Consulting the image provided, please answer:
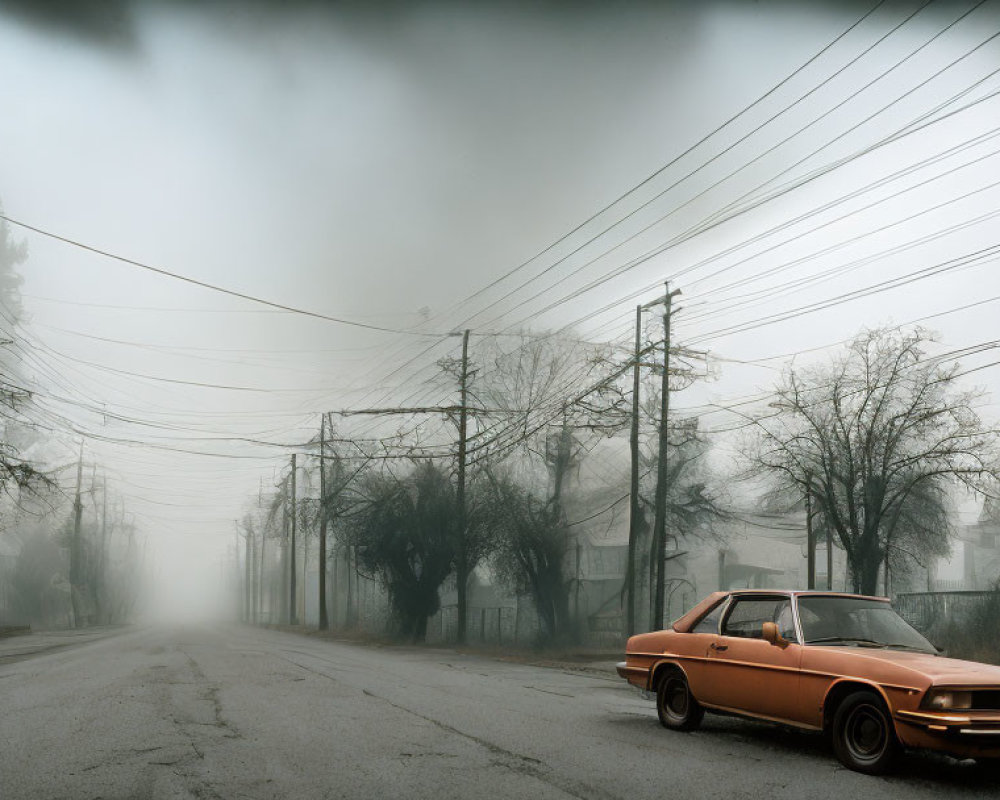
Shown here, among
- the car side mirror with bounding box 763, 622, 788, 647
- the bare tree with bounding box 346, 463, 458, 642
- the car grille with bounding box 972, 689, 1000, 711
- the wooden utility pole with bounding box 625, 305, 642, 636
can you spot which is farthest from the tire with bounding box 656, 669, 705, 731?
the bare tree with bounding box 346, 463, 458, 642

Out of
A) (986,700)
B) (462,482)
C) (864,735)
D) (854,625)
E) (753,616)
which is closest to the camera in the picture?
(986,700)

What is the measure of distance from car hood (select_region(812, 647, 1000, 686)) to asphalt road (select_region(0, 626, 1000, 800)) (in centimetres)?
77

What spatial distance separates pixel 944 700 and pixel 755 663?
2068 millimetres

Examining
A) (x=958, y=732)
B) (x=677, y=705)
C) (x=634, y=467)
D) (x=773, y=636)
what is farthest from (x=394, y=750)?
(x=634, y=467)

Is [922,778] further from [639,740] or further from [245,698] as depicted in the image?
[245,698]

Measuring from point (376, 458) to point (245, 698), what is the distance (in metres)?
27.5

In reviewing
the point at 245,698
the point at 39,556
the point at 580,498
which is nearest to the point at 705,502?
the point at 580,498

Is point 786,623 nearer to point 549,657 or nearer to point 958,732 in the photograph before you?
point 958,732

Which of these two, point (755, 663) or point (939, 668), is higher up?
point (939, 668)

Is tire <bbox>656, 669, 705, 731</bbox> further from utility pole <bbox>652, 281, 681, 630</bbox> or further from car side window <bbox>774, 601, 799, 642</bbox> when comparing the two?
utility pole <bbox>652, 281, 681, 630</bbox>

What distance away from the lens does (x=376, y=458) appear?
39938mm

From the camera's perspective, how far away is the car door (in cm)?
872

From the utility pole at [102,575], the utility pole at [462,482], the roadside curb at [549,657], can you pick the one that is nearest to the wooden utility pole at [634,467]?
the roadside curb at [549,657]

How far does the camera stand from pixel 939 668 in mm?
7680
